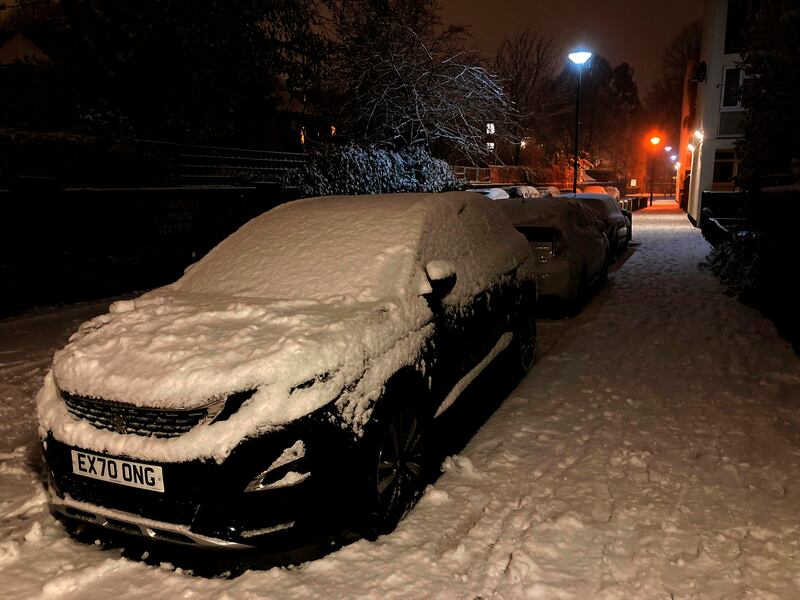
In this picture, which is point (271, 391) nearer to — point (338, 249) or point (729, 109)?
point (338, 249)

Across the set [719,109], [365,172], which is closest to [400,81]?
[365,172]

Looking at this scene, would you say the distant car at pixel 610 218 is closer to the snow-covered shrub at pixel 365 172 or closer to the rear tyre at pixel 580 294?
the rear tyre at pixel 580 294

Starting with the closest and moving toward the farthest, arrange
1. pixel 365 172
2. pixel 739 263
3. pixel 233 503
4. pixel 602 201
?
pixel 233 503
pixel 739 263
pixel 602 201
pixel 365 172

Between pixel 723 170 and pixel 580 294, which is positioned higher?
pixel 723 170

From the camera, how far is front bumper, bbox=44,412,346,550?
9.17 feet

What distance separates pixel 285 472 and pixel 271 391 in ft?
1.24

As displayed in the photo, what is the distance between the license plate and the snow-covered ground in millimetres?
504

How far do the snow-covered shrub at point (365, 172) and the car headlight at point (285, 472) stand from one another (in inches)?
536

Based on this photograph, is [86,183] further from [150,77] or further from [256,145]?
[256,145]

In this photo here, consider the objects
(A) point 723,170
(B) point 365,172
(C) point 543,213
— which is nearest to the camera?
(C) point 543,213

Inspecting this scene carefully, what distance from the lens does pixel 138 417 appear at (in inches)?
118

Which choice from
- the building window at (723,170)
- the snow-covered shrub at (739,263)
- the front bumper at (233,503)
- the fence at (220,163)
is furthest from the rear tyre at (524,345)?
the building window at (723,170)

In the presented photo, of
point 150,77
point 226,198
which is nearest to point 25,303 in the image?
point 226,198

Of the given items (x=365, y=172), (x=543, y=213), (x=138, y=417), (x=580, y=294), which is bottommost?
(x=580, y=294)
